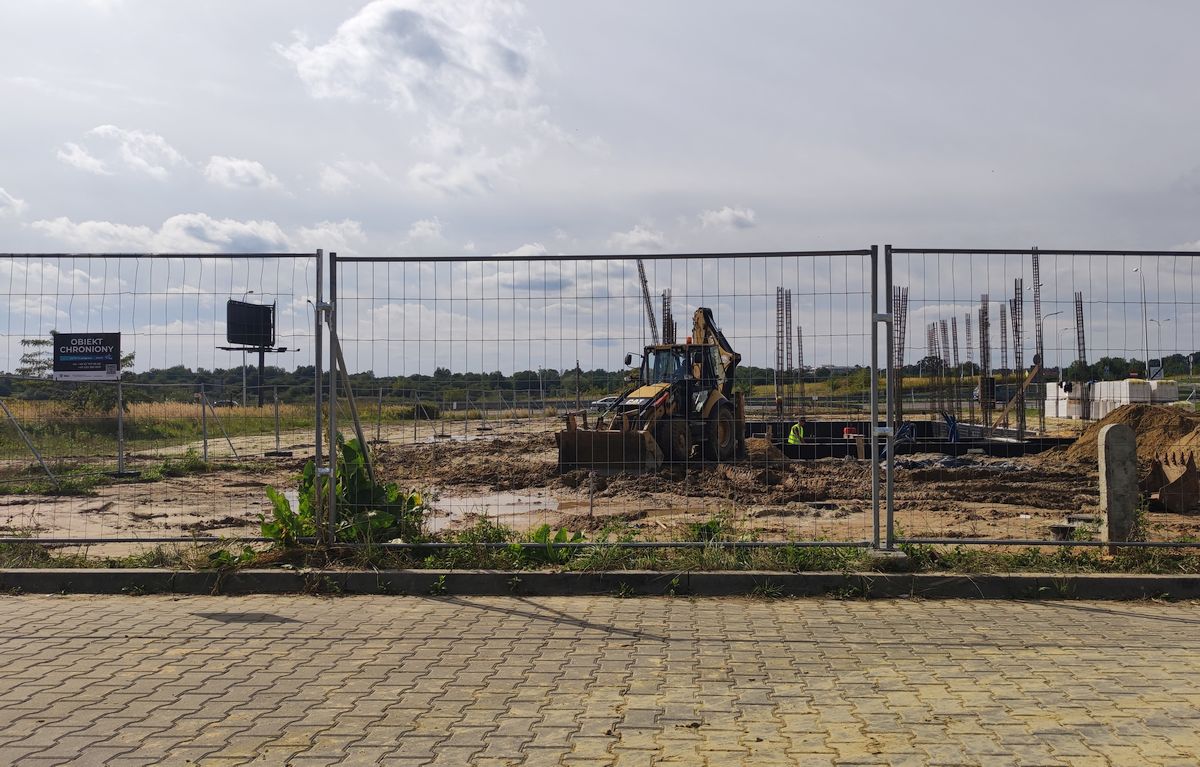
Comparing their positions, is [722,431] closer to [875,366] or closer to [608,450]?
[608,450]

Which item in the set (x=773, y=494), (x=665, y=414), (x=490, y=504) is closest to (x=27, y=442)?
(x=490, y=504)

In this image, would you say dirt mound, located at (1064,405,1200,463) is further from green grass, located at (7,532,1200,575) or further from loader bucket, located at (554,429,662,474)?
green grass, located at (7,532,1200,575)

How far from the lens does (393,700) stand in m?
4.76

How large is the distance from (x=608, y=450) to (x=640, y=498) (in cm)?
328

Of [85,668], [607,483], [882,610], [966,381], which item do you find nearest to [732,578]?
[882,610]

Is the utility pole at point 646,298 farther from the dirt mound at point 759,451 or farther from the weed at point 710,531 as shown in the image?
the dirt mound at point 759,451

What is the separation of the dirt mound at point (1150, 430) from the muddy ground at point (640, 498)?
0.44 meters

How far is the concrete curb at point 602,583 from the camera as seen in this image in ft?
23.1

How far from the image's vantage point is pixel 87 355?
27.0 ft

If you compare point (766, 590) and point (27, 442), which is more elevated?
point (27, 442)

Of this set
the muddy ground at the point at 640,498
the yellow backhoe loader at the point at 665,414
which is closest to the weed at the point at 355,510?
the muddy ground at the point at 640,498

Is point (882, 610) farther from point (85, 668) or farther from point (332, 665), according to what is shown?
point (85, 668)

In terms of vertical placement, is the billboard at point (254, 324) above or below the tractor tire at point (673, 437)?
above

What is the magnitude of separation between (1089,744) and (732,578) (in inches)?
130
